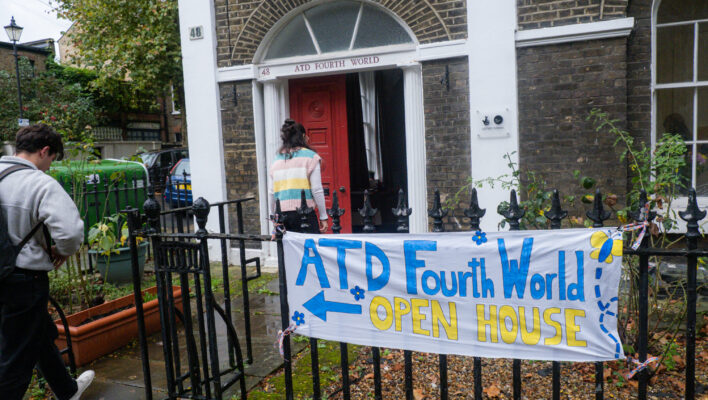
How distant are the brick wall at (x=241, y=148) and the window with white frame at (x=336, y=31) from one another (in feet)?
2.38

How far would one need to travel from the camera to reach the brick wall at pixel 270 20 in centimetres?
641

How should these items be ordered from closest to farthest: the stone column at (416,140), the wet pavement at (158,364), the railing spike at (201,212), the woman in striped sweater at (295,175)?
the railing spike at (201,212) < the wet pavement at (158,364) < the woman in striped sweater at (295,175) < the stone column at (416,140)

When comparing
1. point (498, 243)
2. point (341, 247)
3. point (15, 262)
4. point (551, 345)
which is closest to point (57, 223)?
point (15, 262)

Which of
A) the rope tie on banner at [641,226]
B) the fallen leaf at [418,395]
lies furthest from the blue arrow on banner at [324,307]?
the rope tie on banner at [641,226]

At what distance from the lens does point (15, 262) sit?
10.1 feet

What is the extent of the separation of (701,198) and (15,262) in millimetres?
6467

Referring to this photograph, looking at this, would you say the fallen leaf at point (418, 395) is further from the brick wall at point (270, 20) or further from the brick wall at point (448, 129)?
the brick wall at point (270, 20)

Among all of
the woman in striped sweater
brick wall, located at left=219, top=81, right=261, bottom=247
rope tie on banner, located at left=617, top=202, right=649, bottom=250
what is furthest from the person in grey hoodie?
brick wall, located at left=219, top=81, right=261, bottom=247

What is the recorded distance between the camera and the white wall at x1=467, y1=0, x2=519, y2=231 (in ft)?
20.2

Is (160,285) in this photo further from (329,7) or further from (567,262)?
(329,7)

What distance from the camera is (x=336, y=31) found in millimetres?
7066

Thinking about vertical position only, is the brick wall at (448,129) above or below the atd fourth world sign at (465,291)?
above

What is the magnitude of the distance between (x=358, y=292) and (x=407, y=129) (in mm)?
4363

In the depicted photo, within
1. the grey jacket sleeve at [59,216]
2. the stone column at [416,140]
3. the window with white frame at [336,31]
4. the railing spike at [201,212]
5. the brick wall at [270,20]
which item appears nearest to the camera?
the grey jacket sleeve at [59,216]
